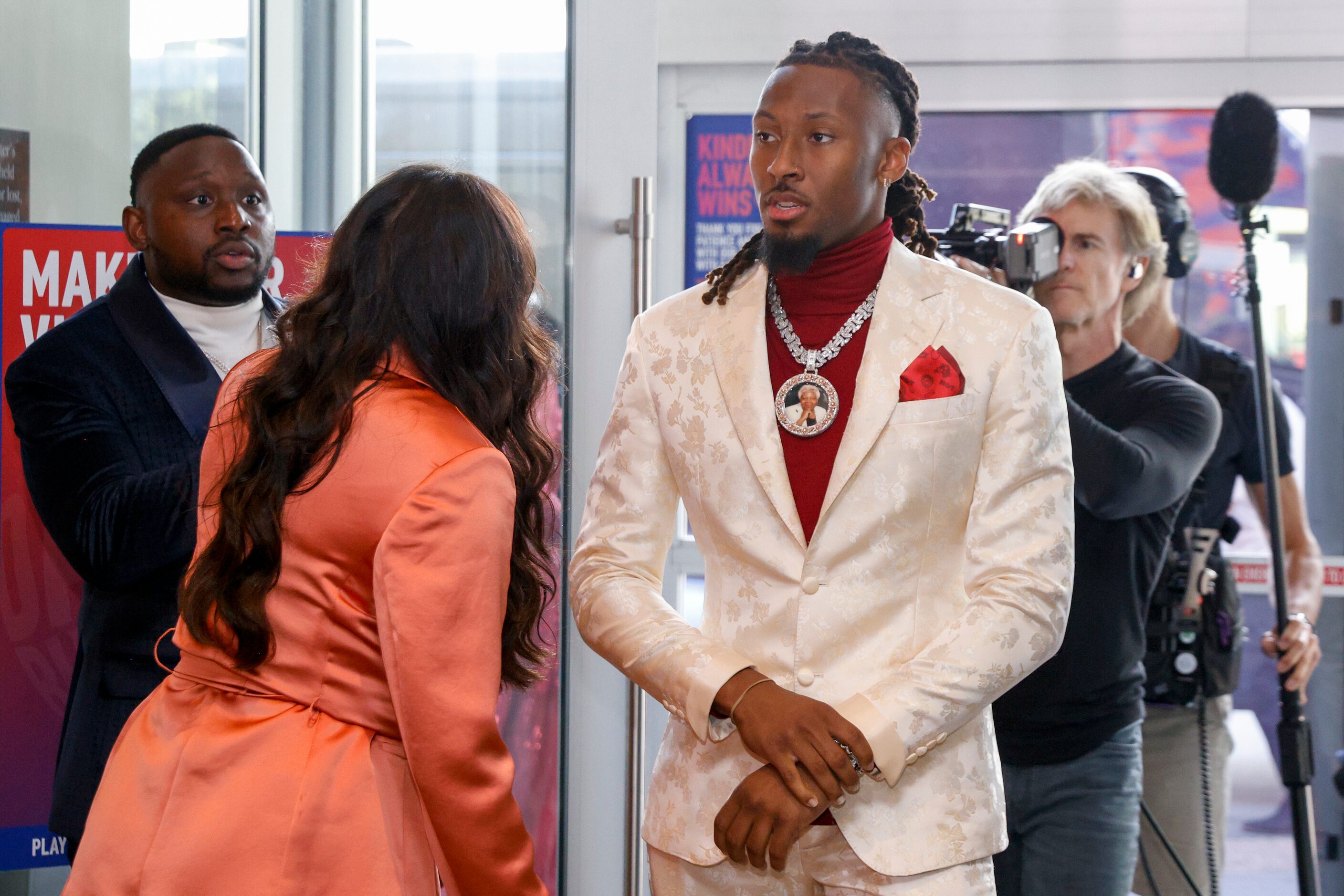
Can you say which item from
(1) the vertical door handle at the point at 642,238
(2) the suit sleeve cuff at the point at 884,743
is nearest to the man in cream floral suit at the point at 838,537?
(2) the suit sleeve cuff at the point at 884,743

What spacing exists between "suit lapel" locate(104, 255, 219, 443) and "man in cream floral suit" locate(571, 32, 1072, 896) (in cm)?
68

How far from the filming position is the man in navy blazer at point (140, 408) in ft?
6.06

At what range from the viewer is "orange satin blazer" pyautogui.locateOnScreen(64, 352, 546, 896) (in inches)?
50.0

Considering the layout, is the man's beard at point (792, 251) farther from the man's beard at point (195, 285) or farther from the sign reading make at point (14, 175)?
the sign reading make at point (14, 175)

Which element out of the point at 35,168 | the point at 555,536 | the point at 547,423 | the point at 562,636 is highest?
the point at 35,168

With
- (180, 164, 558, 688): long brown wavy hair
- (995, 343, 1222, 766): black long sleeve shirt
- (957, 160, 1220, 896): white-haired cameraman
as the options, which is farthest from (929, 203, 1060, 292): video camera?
(180, 164, 558, 688): long brown wavy hair

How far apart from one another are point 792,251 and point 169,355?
100cm

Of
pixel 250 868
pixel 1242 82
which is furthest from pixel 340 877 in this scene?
pixel 1242 82

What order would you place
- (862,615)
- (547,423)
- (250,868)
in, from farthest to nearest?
(547,423) < (862,615) < (250,868)

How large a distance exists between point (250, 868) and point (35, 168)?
5.52ft

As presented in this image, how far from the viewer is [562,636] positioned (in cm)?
259

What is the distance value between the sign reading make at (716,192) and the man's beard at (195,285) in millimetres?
1015

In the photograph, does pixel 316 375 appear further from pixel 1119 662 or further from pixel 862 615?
pixel 1119 662

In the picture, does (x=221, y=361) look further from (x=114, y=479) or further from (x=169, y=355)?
(x=114, y=479)
